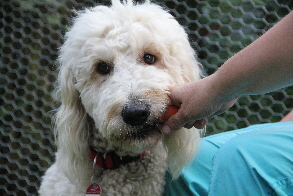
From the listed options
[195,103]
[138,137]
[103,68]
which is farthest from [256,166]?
[103,68]

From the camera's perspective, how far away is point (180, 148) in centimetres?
138

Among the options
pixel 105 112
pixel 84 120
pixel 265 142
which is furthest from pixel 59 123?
pixel 265 142

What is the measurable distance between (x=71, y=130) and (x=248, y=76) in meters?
0.81

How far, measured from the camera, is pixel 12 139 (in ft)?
10.1

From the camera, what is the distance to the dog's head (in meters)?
1.16

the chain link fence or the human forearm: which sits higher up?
the human forearm

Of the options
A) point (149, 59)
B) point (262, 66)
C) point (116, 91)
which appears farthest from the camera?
point (149, 59)

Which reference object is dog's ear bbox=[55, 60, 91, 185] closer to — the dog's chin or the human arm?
the dog's chin

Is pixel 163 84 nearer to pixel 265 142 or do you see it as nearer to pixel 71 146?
pixel 265 142

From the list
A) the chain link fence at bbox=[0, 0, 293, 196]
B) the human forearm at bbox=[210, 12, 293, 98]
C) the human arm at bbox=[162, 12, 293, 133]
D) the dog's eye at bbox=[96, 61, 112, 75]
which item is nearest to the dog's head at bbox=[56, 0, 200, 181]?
the dog's eye at bbox=[96, 61, 112, 75]

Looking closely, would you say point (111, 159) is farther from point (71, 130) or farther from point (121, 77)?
point (121, 77)

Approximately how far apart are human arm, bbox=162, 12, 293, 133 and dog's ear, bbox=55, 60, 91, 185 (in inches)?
20.6

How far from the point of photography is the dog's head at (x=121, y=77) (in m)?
1.16

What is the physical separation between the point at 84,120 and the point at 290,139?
2.57 ft
